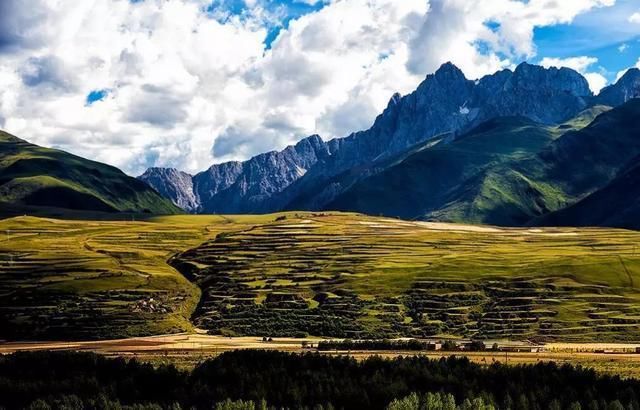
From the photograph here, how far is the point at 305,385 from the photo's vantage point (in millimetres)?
146750

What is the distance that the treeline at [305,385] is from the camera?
420 ft

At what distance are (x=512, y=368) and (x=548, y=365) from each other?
28.4 ft

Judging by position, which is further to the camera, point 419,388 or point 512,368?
point 512,368

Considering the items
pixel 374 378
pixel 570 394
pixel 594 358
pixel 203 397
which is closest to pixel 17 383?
pixel 203 397

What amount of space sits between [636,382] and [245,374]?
260 feet

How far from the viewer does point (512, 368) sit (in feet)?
518

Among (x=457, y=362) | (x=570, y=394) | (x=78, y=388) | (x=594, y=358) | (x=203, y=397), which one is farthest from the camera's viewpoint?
(x=594, y=358)

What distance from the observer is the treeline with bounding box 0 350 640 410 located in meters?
128

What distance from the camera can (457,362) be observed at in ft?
552

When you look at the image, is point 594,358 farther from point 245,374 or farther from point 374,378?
point 245,374

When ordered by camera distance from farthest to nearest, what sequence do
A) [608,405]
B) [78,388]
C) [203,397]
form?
[78,388]
[203,397]
[608,405]

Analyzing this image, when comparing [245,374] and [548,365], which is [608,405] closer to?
[548,365]

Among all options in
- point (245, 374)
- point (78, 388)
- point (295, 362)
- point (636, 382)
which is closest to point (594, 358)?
point (636, 382)

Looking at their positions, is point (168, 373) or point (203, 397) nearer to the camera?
point (203, 397)
